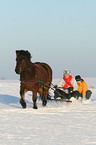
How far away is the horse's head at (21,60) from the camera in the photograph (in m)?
9.63

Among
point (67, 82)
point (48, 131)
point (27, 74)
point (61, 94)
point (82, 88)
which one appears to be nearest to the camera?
point (48, 131)

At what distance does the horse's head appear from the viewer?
963 cm

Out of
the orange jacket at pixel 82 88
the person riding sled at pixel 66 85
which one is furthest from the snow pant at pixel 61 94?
the orange jacket at pixel 82 88

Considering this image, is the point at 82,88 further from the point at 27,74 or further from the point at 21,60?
the point at 21,60

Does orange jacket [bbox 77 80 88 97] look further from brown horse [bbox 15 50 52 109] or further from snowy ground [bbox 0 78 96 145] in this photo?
snowy ground [bbox 0 78 96 145]

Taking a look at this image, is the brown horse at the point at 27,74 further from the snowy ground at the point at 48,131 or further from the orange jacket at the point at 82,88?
the orange jacket at the point at 82,88

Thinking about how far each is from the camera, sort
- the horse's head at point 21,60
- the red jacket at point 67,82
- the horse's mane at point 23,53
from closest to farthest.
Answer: the horse's head at point 21,60 → the horse's mane at point 23,53 → the red jacket at point 67,82

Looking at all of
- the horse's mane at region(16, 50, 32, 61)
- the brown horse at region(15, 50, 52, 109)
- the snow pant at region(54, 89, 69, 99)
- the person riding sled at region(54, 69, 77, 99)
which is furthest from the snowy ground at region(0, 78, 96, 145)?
the person riding sled at region(54, 69, 77, 99)

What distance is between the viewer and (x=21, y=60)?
970 centimetres

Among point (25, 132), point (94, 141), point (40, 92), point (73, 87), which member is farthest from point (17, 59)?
point (94, 141)

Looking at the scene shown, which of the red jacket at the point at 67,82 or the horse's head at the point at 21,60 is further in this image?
the red jacket at the point at 67,82

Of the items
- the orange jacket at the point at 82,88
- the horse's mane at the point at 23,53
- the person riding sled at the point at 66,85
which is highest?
the horse's mane at the point at 23,53

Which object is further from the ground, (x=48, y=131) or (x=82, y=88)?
(x=48, y=131)

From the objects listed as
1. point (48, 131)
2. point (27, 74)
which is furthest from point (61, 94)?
point (48, 131)
